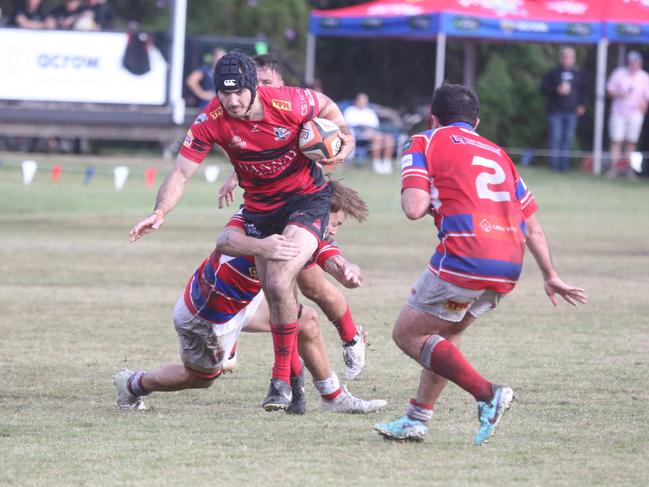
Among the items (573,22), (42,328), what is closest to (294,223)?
(42,328)

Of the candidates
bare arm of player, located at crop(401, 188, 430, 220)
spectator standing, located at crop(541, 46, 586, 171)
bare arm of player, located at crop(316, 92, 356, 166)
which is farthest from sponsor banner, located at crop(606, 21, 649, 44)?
bare arm of player, located at crop(401, 188, 430, 220)

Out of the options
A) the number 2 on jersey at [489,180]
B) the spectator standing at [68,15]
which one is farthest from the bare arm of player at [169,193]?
the spectator standing at [68,15]

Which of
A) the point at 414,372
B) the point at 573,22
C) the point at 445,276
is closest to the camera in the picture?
the point at 445,276

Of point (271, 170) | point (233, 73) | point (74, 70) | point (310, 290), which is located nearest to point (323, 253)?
point (310, 290)

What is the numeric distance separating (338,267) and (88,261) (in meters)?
7.55

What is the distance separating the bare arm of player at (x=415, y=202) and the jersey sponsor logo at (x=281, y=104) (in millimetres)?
1219

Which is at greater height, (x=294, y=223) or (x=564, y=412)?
(x=294, y=223)

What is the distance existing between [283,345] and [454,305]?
105 cm

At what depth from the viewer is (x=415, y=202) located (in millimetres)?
6211

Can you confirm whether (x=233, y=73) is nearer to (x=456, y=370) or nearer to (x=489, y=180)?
(x=489, y=180)

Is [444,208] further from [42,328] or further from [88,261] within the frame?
[88,261]

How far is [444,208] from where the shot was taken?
6.31 m

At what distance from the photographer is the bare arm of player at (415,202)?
6.20 meters

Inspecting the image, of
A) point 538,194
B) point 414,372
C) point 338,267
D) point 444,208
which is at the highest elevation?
point 444,208
